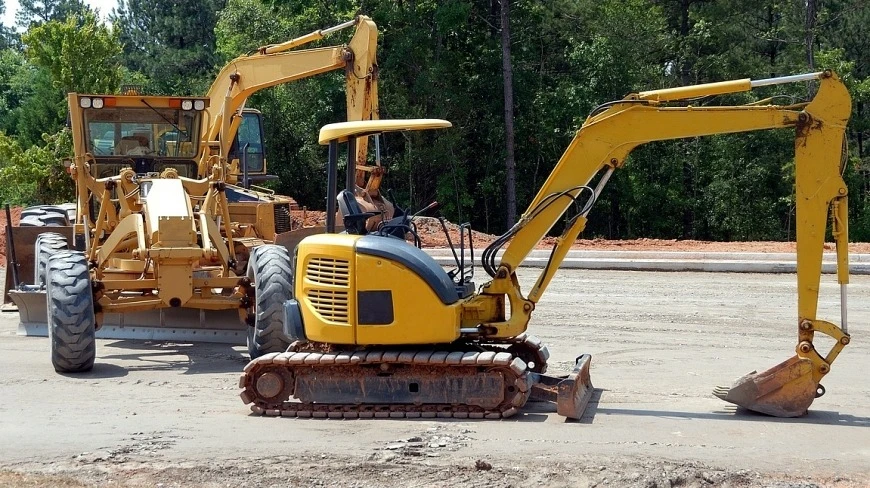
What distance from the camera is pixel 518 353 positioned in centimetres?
938

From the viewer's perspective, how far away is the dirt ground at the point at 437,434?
6730 mm

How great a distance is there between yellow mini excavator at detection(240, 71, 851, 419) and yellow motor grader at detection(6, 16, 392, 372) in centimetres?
209

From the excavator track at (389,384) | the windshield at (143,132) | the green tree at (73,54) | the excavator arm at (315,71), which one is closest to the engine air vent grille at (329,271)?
the excavator track at (389,384)

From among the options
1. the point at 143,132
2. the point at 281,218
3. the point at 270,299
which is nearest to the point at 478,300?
the point at 270,299

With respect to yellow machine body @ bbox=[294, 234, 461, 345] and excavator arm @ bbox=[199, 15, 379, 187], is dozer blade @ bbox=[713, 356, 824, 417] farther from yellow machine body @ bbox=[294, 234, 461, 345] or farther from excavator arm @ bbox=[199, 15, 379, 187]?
excavator arm @ bbox=[199, 15, 379, 187]

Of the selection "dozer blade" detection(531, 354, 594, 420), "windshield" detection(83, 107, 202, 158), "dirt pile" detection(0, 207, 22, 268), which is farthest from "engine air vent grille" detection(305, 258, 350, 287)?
"dirt pile" detection(0, 207, 22, 268)

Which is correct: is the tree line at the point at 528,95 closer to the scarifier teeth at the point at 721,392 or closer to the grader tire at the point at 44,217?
the grader tire at the point at 44,217

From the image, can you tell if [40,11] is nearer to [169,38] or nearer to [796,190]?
[169,38]

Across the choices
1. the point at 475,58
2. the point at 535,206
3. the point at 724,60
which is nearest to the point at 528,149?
the point at 475,58

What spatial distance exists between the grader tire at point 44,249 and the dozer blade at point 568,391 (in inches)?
255

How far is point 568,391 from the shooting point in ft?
26.7

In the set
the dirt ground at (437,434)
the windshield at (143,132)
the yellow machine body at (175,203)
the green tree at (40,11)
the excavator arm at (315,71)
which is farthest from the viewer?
the green tree at (40,11)

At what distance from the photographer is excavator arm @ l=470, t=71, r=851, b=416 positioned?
8.02m

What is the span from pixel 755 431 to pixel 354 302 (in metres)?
3.06
